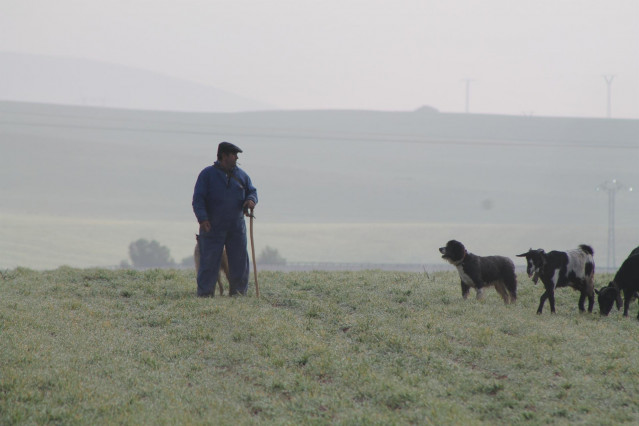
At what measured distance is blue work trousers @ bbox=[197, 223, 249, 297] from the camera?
617 inches

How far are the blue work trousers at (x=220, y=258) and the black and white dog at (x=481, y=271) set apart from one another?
4136 millimetres

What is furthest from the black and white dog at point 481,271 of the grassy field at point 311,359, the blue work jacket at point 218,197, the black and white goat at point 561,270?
the blue work jacket at point 218,197

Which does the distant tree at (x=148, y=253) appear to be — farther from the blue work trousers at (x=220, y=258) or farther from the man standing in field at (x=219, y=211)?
the man standing in field at (x=219, y=211)

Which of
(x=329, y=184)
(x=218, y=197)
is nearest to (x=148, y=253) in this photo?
(x=329, y=184)

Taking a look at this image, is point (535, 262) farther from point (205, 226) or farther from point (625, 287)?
point (205, 226)

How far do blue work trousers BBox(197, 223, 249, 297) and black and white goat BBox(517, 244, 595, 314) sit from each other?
572 cm

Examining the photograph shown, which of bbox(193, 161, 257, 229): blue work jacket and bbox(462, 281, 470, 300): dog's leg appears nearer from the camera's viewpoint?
bbox(462, 281, 470, 300): dog's leg

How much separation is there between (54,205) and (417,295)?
4782 inches

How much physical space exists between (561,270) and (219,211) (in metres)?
6.77

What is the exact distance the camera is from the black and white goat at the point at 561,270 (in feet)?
45.1

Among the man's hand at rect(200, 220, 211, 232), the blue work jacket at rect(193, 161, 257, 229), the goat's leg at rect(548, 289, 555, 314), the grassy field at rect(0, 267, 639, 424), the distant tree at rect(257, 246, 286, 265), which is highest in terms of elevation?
the blue work jacket at rect(193, 161, 257, 229)

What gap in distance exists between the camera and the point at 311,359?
10766 millimetres

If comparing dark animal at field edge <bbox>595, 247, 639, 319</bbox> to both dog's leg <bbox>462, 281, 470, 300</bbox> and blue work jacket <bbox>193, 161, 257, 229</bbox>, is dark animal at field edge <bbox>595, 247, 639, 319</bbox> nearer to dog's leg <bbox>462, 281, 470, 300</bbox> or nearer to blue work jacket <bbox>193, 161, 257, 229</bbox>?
dog's leg <bbox>462, 281, 470, 300</bbox>

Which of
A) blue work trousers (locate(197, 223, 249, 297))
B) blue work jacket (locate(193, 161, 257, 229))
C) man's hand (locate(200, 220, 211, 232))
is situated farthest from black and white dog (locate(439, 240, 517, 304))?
man's hand (locate(200, 220, 211, 232))
